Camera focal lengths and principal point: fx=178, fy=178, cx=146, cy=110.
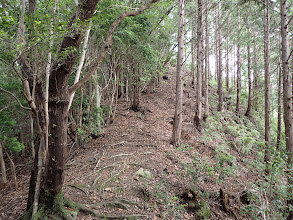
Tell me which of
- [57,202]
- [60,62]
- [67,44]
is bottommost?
[57,202]

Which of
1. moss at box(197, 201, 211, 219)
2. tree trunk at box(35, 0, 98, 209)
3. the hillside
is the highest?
tree trunk at box(35, 0, 98, 209)

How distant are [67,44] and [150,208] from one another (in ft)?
13.4

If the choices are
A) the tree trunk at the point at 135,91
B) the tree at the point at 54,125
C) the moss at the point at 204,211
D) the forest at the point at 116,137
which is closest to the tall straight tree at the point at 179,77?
the forest at the point at 116,137

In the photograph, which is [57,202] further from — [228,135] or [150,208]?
[228,135]

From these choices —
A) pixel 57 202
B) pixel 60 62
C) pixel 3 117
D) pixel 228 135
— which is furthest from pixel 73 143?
pixel 228 135

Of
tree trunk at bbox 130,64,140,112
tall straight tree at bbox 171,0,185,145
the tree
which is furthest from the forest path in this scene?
the tree

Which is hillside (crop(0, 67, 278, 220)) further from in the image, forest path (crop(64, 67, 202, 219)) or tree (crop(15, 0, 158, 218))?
tree (crop(15, 0, 158, 218))

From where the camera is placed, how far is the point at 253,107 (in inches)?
644

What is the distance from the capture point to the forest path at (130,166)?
445 centimetres

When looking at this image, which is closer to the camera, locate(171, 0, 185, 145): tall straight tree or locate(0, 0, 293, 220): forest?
locate(0, 0, 293, 220): forest

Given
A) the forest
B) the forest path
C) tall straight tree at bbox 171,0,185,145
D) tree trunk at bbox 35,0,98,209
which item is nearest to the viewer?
the forest

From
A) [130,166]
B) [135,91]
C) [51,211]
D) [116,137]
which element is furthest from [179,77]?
[51,211]

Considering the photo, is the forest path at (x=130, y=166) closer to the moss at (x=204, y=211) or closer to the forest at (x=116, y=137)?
the forest at (x=116, y=137)

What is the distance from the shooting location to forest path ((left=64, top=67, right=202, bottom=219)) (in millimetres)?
4445
